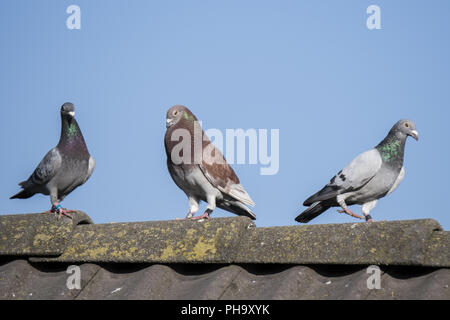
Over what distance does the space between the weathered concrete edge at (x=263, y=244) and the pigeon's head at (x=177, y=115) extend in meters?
2.30

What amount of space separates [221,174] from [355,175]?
147 cm

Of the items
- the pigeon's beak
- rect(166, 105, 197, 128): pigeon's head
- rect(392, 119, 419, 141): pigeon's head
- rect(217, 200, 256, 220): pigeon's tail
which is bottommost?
rect(217, 200, 256, 220): pigeon's tail

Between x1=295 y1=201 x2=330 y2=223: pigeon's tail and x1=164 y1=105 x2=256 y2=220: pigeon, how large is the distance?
82 cm

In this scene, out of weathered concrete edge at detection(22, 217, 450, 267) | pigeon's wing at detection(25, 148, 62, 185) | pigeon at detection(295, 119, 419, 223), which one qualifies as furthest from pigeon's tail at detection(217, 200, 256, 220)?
weathered concrete edge at detection(22, 217, 450, 267)

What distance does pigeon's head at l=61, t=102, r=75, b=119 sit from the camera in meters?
6.97

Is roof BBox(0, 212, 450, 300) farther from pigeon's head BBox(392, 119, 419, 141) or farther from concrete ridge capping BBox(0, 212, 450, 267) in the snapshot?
pigeon's head BBox(392, 119, 419, 141)

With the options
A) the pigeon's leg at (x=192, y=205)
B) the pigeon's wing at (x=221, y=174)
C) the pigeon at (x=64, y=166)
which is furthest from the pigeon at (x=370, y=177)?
the pigeon at (x=64, y=166)

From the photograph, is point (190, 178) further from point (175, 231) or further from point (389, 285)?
point (389, 285)

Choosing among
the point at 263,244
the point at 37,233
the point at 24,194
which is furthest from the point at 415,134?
the point at 24,194

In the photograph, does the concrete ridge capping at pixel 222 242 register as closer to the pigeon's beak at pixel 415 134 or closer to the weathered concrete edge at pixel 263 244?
the weathered concrete edge at pixel 263 244

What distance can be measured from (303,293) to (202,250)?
0.75m

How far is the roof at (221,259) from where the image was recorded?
11.1 ft

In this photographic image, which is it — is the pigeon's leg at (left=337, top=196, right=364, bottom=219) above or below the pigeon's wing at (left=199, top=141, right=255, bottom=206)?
below

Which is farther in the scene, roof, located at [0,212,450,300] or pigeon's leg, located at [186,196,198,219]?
pigeon's leg, located at [186,196,198,219]
